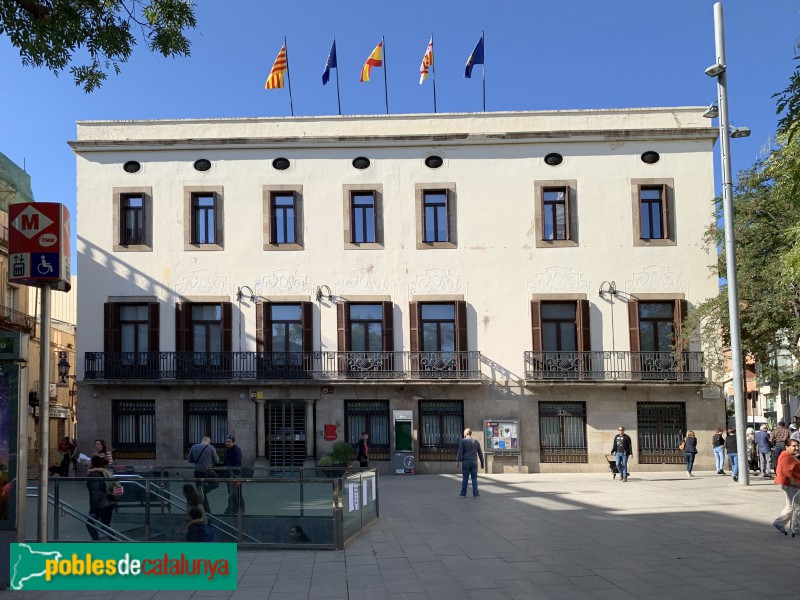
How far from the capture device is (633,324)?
1144 inches

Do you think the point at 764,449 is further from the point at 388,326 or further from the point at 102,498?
the point at 102,498

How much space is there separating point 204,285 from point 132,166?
16.8 ft

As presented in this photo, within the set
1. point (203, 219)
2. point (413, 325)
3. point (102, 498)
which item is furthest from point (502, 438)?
point (102, 498)

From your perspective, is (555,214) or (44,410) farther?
(555,214)

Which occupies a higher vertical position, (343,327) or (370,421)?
(343,327)

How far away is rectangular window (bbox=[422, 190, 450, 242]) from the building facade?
0.08 meters

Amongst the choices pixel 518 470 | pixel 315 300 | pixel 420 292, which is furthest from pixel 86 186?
pixel 518 470

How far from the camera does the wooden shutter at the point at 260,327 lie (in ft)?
97.1

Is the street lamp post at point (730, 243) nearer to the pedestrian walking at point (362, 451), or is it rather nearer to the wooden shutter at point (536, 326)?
the wooden shutter at point (536, 326)

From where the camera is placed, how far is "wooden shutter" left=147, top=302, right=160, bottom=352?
29672 mm

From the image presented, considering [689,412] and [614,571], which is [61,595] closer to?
[614,571]

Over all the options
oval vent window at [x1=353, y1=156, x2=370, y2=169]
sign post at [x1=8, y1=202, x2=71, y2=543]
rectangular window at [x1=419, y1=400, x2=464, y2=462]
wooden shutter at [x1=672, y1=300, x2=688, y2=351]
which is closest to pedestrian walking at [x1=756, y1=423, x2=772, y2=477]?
wooden shutter at [x1=672, y1=300, x2=688, y2=351]

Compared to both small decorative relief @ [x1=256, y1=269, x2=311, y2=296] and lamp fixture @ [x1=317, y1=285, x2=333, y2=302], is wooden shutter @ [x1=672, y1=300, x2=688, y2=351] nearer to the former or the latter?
lamp fixture @ [x1=317, y1=285, x2=333, y2=302]

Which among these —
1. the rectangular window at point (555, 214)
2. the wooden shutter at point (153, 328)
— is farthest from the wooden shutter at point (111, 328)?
the rectangular window at point (555, 214)
